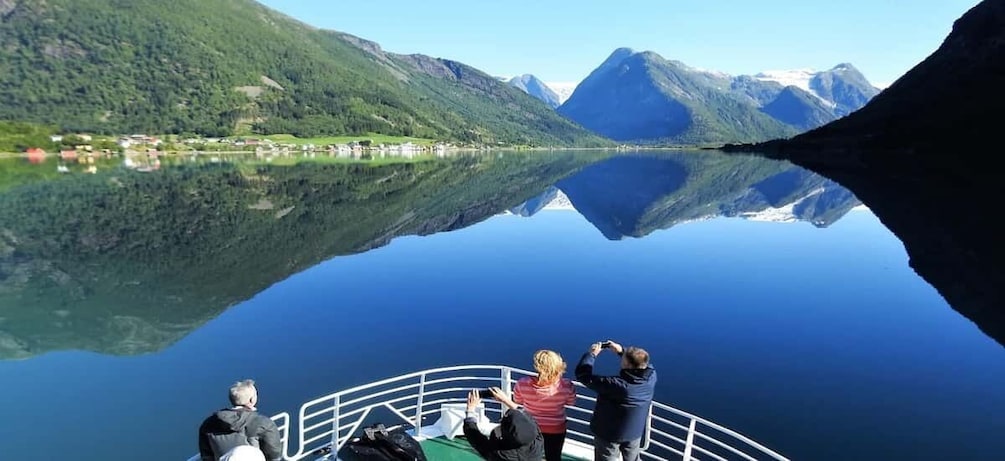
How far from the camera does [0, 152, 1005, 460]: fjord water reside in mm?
14641

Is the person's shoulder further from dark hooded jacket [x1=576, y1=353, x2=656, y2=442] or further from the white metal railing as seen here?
dark hooded jacket [x1=576, y1=353, x2=656, y2=442]

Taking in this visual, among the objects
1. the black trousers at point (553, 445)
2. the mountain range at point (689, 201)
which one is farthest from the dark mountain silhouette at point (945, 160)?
the black trousers at point (553, 445)

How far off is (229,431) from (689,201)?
70.0 meters

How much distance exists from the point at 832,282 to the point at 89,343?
3676 centimetres

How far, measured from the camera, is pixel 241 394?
24.9 ft

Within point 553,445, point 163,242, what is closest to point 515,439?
point 553,445

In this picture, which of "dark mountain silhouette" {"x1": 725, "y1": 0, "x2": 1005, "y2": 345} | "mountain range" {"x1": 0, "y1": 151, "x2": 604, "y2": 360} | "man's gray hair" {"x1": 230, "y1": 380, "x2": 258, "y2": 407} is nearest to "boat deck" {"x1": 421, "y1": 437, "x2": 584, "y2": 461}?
"man's gray hair" {"x1": 230, "y1": 380, "x2": 258, "y2": 407}

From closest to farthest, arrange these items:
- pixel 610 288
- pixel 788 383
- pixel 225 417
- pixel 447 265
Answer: pixel 225 417 < pixel 788 383 < pixel 610 288 < pixel 447 265

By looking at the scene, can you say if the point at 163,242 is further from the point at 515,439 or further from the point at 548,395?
the point at 515,439

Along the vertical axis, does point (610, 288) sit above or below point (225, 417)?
below

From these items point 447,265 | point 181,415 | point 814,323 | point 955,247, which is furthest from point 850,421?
point 955,247

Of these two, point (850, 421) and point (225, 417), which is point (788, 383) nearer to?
point (850, 421)

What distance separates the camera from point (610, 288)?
28.9m

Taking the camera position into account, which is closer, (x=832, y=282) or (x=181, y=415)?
(x=181, y=415)
